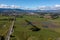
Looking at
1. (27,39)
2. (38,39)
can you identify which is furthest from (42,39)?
(27,39)

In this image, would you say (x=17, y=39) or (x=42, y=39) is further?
(x=42, y=39)

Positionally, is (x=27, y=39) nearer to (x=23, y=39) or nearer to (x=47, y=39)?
(x=23, y=39)

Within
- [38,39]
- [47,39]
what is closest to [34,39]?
[38,39]

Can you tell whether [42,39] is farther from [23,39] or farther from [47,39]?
[23,39]

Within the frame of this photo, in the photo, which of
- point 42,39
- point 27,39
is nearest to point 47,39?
point 42,39

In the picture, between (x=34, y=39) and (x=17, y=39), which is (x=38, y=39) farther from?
(x=17, y=39)

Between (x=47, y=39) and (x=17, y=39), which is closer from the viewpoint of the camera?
(x=17, y=39)

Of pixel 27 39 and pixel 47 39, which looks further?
pixel 47 39
